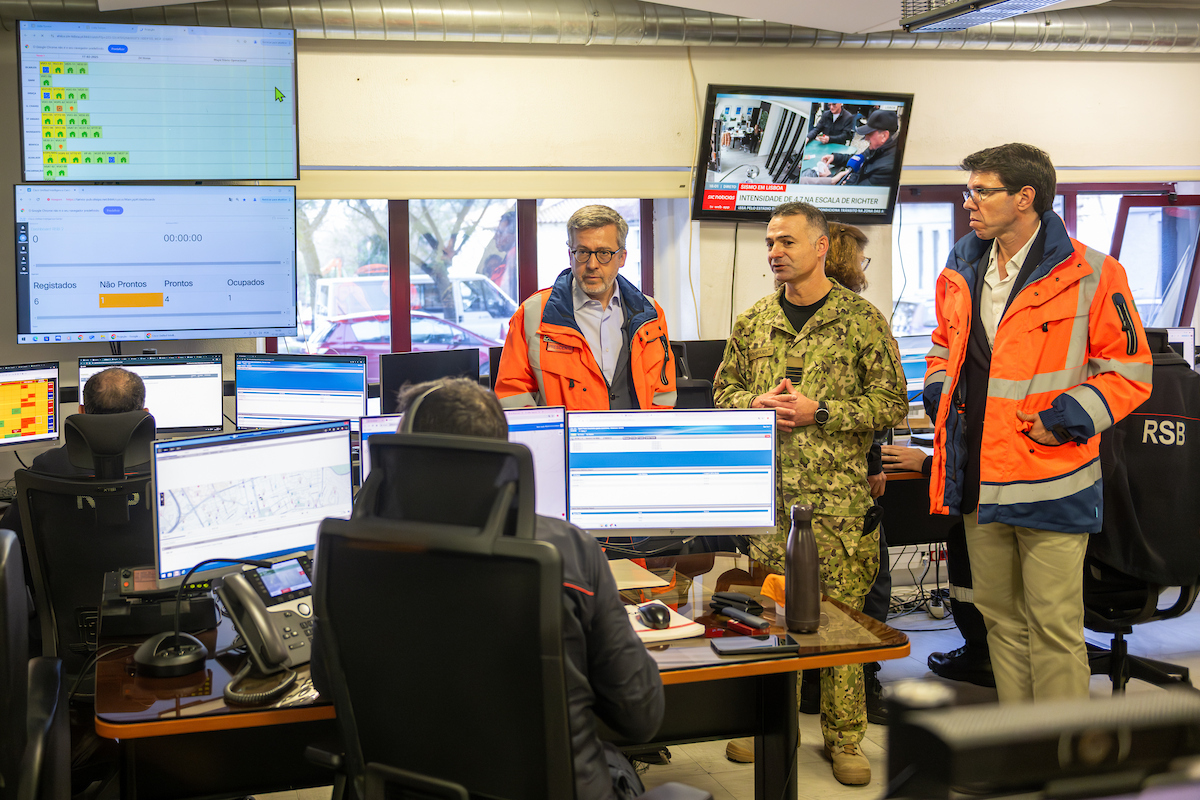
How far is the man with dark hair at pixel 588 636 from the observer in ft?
4.68

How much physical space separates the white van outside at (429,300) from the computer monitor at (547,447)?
2.42 metres

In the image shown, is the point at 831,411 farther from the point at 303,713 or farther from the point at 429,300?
the point at 429,300

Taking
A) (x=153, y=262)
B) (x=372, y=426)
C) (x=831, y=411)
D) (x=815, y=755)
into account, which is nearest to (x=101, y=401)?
(x=372, y=426)

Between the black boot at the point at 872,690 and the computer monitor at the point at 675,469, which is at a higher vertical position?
the computer monitor at the point at 675,469

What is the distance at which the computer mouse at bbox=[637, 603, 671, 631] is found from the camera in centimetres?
195

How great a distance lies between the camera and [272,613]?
Answer: 6.10 ft

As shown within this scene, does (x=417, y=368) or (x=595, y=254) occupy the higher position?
(x=595, y=254)

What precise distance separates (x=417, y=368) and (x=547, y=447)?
154 cm

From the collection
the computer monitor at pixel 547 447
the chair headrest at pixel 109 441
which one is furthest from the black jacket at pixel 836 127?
the chair headrest at pixel 109 441

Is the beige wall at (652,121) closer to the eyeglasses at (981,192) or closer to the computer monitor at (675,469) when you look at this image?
the eyeglasses at (981,192)

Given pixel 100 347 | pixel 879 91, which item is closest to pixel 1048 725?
pixel 100 347

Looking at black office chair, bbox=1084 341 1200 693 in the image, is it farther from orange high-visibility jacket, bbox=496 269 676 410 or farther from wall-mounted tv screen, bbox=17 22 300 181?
wall-mounted tv screen, bbox=17 22 300 181

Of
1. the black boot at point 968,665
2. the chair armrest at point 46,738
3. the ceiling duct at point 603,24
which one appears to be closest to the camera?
the chair armrest at point 46,738

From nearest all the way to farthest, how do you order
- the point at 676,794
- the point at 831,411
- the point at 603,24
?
1. the point at 676,794
2. the point at 831,411
3. the point at 603,24
